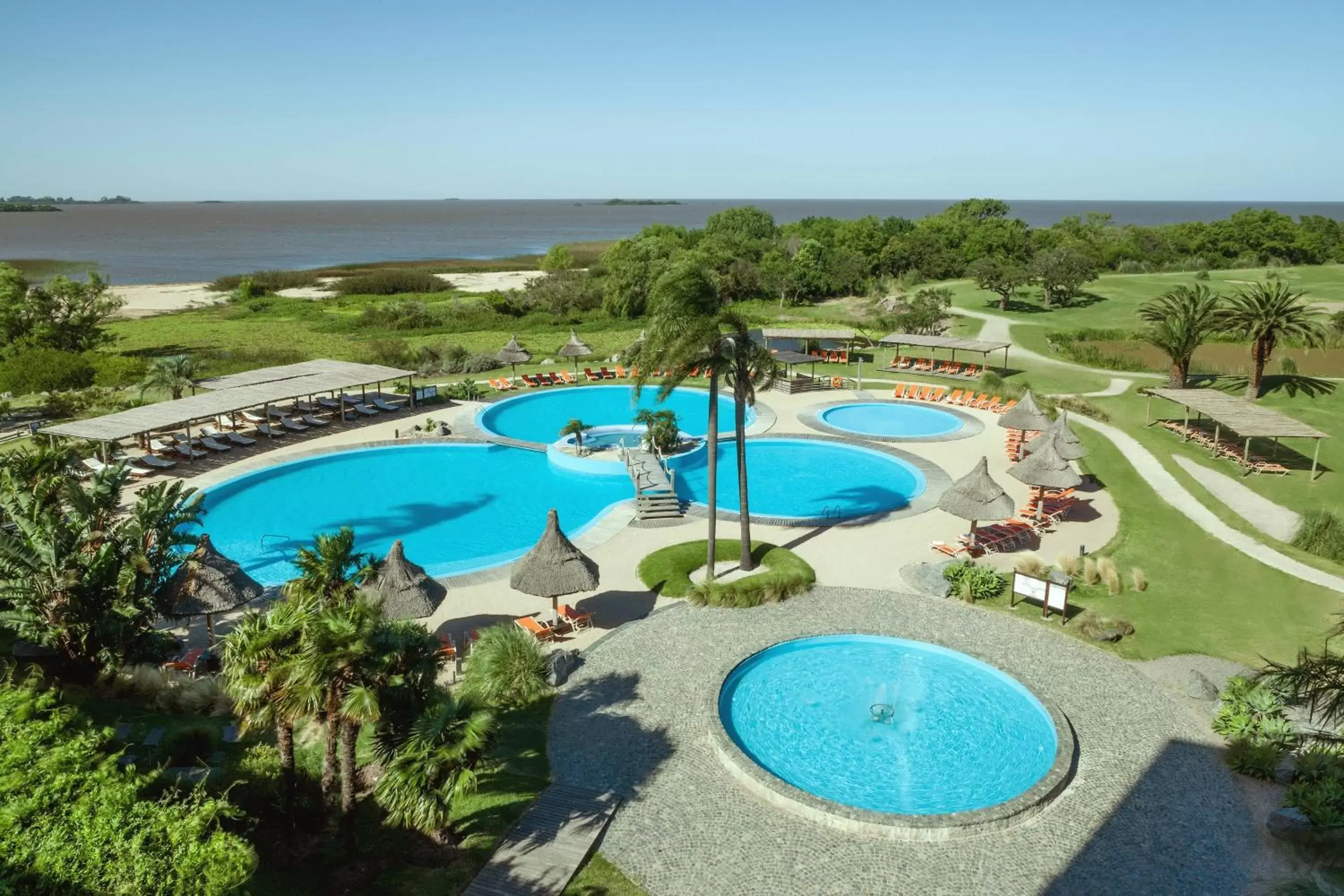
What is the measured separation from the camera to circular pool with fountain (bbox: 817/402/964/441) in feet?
110

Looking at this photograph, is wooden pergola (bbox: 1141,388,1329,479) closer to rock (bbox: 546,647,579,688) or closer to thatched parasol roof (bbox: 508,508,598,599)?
thatched parasol roof (bbox: 508,508,598,599)

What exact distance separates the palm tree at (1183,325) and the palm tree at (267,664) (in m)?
38.2

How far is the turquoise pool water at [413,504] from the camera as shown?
73.8 feet

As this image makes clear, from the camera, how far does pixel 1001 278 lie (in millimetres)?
62938

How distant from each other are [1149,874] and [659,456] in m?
20.0

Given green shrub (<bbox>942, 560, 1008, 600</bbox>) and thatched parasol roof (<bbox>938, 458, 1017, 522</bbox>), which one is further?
thatched parasol roof (<bbox>938, 458, 1017, 522</bbox>)

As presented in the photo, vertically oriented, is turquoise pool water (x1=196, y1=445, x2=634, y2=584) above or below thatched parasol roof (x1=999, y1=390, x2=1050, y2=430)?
below

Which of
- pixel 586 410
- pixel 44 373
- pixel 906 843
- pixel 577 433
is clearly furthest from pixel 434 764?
pixel 44 373

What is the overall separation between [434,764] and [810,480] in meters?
20.1

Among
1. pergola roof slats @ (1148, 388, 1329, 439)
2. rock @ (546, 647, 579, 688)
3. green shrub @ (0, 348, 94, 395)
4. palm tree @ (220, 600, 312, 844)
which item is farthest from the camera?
green shrub @ (0, 348, 94, 395)

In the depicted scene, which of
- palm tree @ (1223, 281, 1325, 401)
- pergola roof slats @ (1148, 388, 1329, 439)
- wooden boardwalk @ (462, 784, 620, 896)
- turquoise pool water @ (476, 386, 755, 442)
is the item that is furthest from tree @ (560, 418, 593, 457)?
palm tree @ (1223, 281, 1325, 401)

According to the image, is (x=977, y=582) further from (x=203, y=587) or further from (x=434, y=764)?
(x=203, y=587)

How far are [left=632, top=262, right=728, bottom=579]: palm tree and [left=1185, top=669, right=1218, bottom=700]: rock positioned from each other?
35.2 ft

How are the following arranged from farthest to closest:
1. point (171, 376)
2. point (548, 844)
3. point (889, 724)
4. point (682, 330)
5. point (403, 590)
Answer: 1. point (171, 376)
2. point (682, 330)
3. point (403, 590)
4. point (889, 724)
5. point (548, 844)
